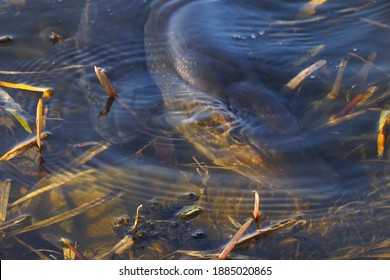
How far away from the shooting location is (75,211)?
3.74 metres

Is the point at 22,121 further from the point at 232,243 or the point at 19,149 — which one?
the point at 232,243

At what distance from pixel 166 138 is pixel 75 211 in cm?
88

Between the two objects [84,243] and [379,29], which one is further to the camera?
[379,29]

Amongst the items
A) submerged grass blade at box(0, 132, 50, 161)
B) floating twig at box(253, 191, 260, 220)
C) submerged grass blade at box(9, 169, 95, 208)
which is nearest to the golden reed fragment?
submerged grass blade at box(0, 132, 50, 161)

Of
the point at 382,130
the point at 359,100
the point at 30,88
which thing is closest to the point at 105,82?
the point at 30,88

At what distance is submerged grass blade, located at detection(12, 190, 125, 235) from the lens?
3.63 meters

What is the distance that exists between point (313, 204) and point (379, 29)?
2.21 m

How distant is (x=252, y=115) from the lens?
14.2 feet

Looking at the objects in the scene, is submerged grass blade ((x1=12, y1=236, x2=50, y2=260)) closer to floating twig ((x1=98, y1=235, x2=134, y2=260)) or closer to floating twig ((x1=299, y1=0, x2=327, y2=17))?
floating twig ((x1=98, y1=235, x2=134, y2=260))

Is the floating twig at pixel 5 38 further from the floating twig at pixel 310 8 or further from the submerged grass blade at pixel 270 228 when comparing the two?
the submerged grass blade at pixel 270 228
